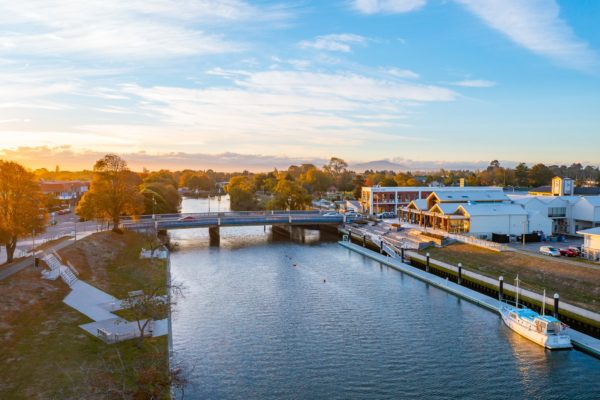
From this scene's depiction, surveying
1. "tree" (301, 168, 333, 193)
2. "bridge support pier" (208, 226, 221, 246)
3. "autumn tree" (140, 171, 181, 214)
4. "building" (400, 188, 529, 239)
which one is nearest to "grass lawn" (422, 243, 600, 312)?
"building" (400, 188, 529, 239)

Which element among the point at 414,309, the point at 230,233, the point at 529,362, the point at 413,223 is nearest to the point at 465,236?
the point at 413,223

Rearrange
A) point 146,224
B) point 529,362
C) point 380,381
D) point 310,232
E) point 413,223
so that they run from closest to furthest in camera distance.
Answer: point 380,381 → point 529,362 → point 146,224 → point 413,223 → point 310,232

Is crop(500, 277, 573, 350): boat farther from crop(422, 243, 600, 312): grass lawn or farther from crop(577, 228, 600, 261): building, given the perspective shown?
crop(577, 228, 600, 261): building

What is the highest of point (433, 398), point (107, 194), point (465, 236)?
point (107, 194)

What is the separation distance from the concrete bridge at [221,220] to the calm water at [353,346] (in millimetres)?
24875

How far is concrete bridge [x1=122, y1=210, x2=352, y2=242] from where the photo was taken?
71.6 meters

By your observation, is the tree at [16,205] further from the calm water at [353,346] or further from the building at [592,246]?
the building at [592,246]

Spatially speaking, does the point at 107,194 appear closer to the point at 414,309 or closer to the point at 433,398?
the point at 414,309

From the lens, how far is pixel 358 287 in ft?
148

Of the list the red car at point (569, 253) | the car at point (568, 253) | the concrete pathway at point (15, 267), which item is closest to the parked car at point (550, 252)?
the car at point (568, 253)

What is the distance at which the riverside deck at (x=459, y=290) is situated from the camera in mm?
29112

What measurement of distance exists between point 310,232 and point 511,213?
39.1 metres

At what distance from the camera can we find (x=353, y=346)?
2973 cm

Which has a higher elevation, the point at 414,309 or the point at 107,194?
the point at 107,194
